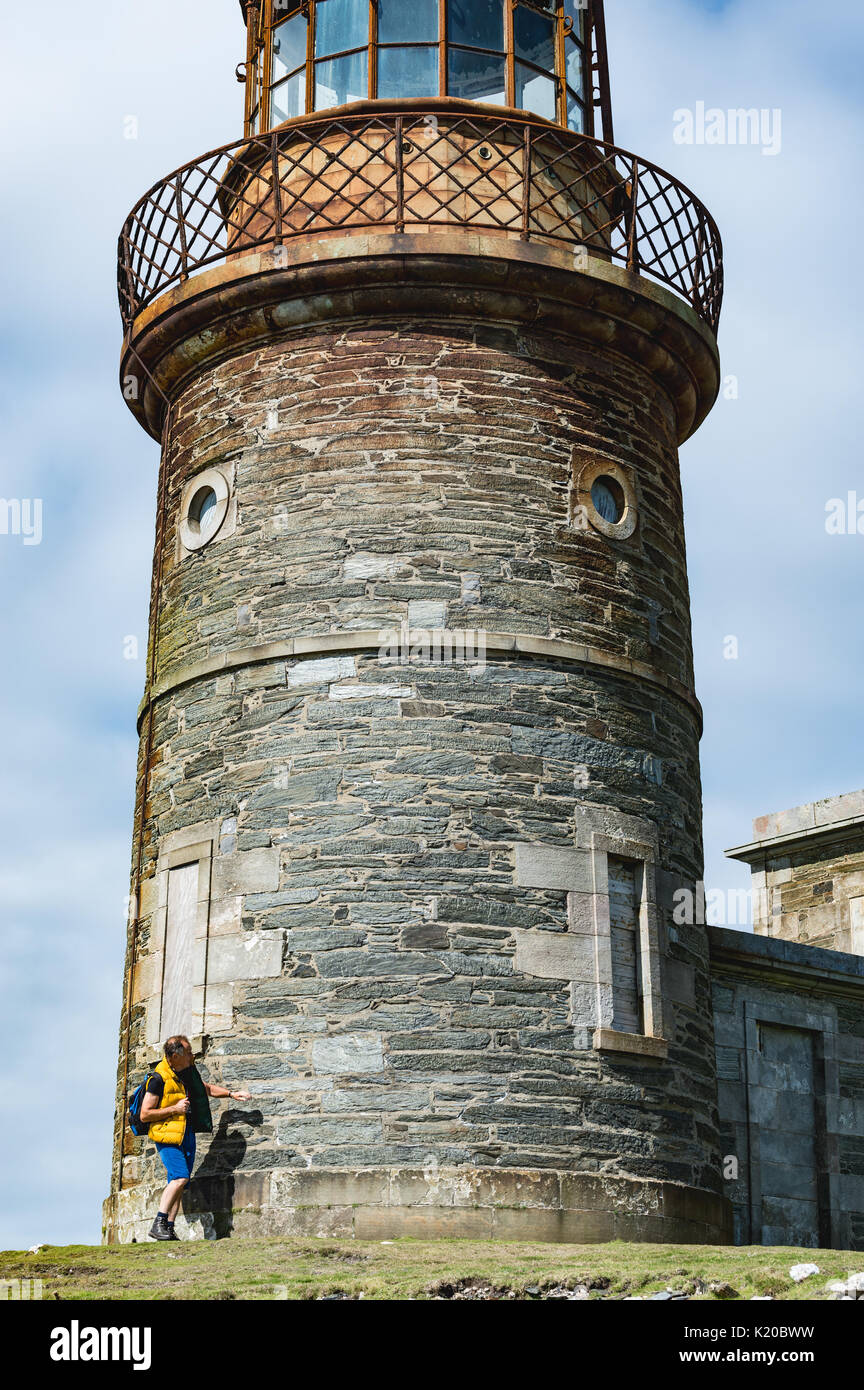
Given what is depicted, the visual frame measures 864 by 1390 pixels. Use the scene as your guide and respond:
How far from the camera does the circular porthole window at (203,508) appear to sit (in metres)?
14.3

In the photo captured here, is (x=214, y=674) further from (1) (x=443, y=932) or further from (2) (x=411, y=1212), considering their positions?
(2) (x=411, y=1212)

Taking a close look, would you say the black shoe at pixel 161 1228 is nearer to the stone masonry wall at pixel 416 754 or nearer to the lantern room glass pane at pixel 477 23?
the stone masonry wall at pixel 416 754

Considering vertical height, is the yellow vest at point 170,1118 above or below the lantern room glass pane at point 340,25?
below

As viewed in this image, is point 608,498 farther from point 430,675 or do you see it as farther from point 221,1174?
point 221,1174

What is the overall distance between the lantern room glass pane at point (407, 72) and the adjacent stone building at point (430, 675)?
0.03 metres

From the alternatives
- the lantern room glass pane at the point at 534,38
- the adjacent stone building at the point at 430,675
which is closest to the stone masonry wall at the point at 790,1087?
the adjacent stone building at the point at 430,675

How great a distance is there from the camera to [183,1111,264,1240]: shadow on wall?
12.3 meters

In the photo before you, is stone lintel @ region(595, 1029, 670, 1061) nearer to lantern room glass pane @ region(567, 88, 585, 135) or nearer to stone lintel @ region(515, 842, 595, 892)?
stone lintel @ region(515, 842, 595, 892)

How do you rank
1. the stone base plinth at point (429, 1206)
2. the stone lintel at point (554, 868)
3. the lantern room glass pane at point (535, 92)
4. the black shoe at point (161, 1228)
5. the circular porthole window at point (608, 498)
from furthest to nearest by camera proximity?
the lantern room glass pane at point (535, 92) < the circular porthole window at point (608, 498) < the stone lintel at point (554, 868) < the black shoe at point (161, 1228) < the stone base plinth at point (429, 1206)

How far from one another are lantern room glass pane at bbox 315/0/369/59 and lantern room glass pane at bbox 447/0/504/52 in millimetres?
695

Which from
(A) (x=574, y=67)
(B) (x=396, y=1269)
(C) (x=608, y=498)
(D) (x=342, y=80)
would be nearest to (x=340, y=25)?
(D) (x=342, y=80)

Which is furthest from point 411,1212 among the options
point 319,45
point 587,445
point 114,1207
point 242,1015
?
point 319,45

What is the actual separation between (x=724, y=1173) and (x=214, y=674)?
522 cm

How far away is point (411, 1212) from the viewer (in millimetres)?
11797
